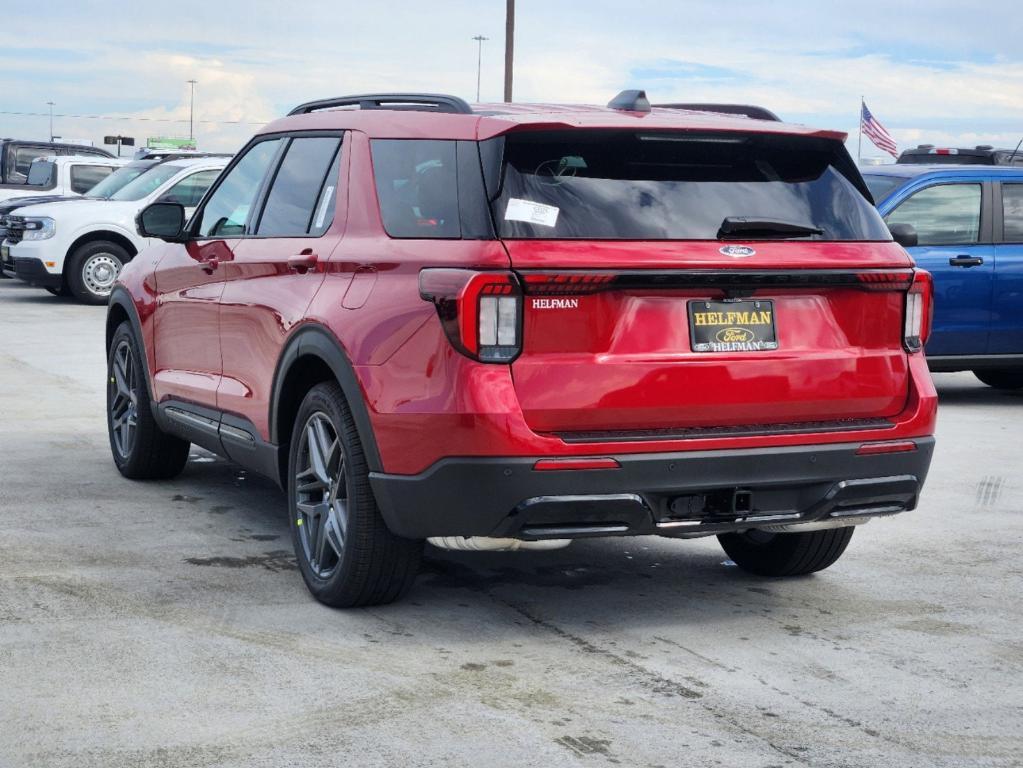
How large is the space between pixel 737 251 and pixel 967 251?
7220 mm

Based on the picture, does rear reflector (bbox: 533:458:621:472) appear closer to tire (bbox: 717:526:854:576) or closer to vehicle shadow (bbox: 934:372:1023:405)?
tire (bbox: 717:526:854:576)

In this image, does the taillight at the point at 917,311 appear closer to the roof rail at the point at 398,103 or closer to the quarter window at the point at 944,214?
the roof rail at the point at 398,103

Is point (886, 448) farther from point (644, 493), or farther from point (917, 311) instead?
point (644, 493)

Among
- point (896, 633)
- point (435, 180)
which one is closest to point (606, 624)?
point (896, 633)

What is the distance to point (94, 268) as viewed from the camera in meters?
20.6

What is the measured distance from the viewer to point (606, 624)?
5.41 metres

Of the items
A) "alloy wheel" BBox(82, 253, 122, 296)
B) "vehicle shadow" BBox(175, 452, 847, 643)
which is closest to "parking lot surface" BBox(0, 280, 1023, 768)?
"vehicle shadow" BBox(175, 452, 847, 643)

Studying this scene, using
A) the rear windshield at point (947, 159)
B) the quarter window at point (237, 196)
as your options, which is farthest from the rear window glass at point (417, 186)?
the rear windshield at point (947, 159)

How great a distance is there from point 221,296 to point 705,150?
7.77 feet

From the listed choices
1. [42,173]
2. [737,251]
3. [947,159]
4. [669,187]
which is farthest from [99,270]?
[737,251]

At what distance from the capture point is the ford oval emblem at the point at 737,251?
5.02 meters

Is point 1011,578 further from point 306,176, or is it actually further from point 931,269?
point 931,269

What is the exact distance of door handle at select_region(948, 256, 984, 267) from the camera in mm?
11648

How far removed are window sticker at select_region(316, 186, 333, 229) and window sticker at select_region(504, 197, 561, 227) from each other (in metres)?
1.06
